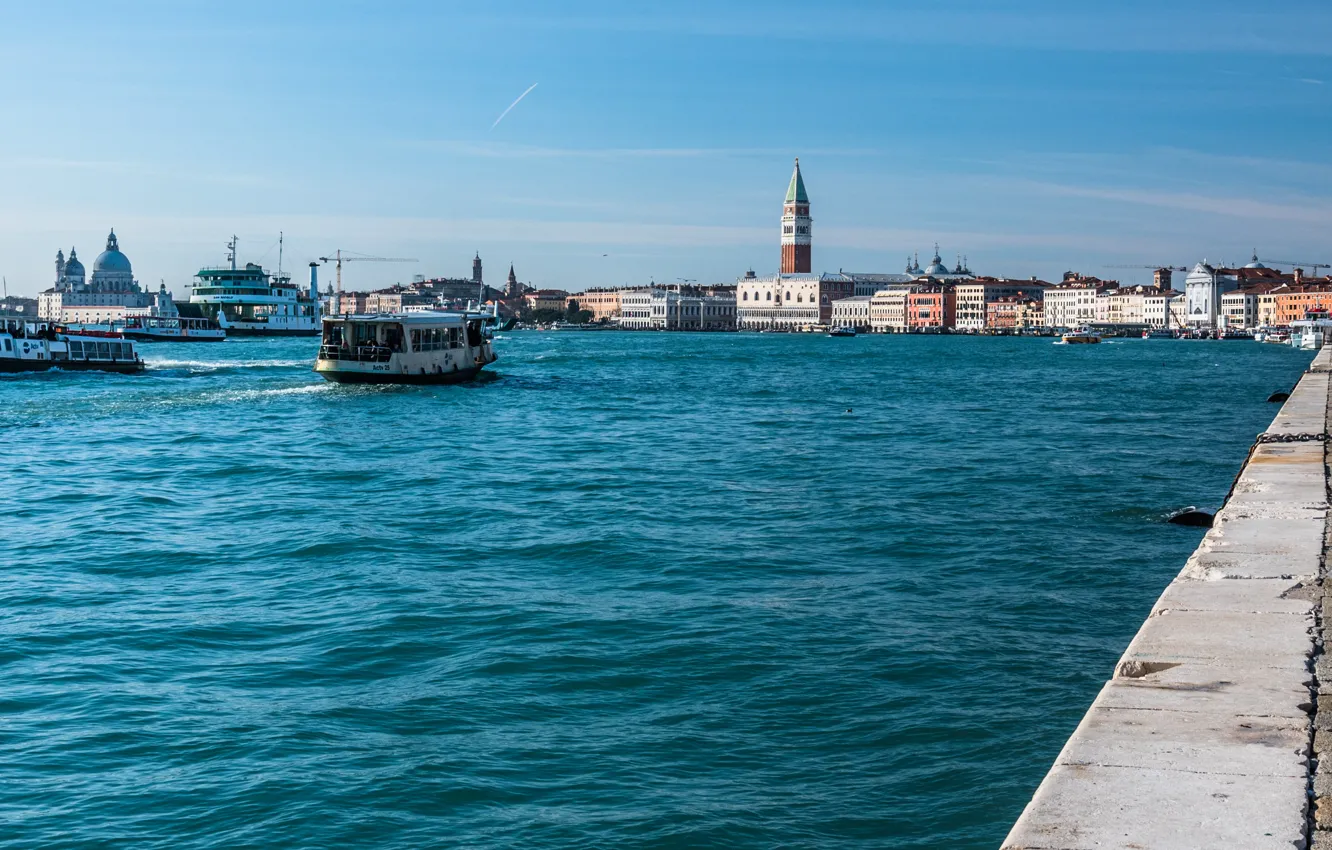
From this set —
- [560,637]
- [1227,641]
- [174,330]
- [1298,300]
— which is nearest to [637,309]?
[1298,300]

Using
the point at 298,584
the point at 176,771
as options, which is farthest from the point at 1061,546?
the point at 176,771

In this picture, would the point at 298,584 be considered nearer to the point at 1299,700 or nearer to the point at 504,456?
the point at 1299,700

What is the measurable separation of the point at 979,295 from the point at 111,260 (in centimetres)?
10138

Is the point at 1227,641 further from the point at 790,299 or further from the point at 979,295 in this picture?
the point at 790,299

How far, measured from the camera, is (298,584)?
8820 mm

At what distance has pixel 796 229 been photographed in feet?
552

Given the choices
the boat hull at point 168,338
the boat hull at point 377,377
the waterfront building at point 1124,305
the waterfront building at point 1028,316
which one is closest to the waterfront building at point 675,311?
the waterfront building at point 1028,316

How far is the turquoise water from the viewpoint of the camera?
16.3ft

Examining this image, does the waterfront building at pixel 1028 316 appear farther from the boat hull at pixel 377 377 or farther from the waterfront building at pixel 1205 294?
the boat hull at pixel 377 377

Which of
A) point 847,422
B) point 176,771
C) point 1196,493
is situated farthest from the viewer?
point 847,422

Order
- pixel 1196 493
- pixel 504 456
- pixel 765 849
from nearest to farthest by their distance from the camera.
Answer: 1. pixel 765 849
2. pixel 1196 493
3. pixel 504 456

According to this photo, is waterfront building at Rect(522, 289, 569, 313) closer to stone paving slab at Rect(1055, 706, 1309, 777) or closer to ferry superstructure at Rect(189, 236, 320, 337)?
ferry superstructure at Rect(189, 236, 320, 337)

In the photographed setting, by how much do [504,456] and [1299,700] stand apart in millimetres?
14113

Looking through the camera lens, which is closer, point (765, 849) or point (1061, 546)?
point (765, 849)
